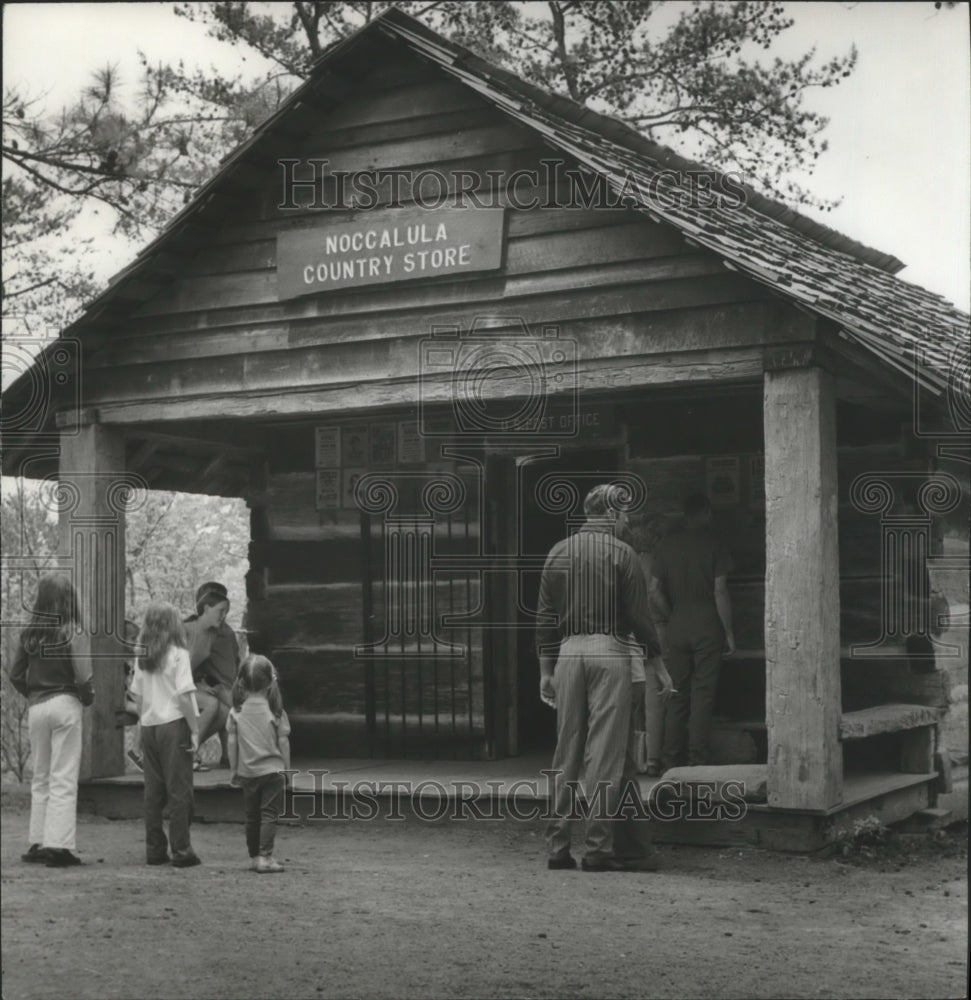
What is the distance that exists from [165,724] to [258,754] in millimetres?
730

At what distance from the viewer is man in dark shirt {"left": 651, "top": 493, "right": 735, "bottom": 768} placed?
10.8 m

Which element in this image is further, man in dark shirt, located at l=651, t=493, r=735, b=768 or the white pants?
man in dark shirt, located at l=651, t=493, r=735, b=768

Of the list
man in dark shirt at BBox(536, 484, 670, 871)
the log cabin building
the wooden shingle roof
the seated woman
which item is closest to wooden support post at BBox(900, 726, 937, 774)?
the log cabin building

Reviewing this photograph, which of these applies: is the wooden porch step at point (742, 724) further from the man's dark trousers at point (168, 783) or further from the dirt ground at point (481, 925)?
the man's dark trousers at point (168, 783)

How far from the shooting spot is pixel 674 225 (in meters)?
8.87

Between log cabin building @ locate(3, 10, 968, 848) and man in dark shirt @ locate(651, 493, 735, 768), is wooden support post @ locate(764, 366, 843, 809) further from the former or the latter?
man in dark shirt @ locate(651, 493, 735, 768)

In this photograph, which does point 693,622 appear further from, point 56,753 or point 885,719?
point 56,753

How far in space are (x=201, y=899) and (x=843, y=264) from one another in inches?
316

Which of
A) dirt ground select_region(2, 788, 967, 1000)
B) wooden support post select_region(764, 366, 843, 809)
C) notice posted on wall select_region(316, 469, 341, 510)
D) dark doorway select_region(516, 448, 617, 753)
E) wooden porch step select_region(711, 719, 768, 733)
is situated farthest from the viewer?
notice posted on wall select_region(316, 469, 341, 510)

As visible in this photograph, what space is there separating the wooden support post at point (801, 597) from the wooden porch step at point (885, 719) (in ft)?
1.07

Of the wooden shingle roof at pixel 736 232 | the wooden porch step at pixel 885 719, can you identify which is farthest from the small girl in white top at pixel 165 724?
the wooden porch step at pixel 885 719

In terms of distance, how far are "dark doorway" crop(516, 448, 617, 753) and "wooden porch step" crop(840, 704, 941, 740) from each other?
3.31 metres

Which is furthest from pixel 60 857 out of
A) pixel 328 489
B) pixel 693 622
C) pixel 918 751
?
pixel 918 751

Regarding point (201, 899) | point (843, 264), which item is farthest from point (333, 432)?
point (201, 899)
